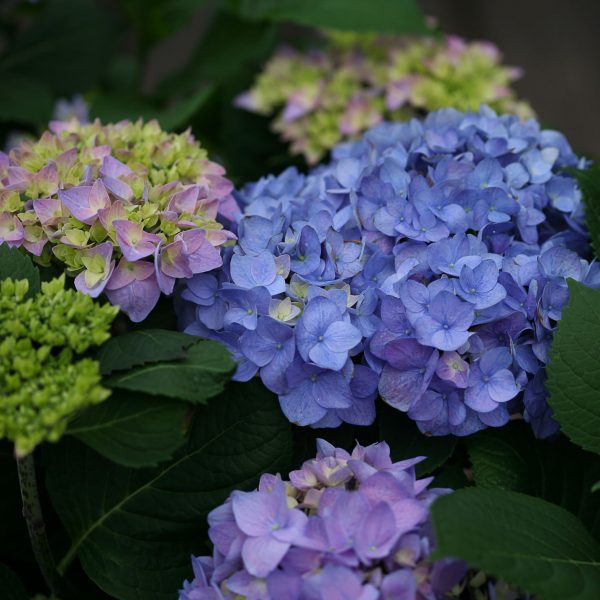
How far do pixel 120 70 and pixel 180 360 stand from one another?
1.18 metres

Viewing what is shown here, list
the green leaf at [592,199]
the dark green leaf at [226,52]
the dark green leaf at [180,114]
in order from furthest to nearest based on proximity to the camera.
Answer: the dark green leaf at [226,52]
the dark green leaf at [180,114]
the green leaf at [592,199]

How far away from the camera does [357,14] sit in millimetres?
1178

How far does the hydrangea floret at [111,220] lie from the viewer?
673mm

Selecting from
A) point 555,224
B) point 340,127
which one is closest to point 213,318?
point 555,224

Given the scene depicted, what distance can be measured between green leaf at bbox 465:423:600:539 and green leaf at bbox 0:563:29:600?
0.39 m

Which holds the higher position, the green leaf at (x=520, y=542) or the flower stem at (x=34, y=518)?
the green leaf at (x=520, y=542)

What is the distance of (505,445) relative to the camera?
73 cm

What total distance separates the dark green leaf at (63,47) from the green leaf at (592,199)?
899 mm

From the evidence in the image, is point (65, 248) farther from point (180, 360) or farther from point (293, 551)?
point (293, 551)

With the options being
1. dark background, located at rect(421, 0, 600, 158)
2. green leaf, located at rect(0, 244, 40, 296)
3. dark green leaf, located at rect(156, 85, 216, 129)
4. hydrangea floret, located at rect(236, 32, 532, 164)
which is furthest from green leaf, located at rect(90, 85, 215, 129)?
dark background, located at rect(421, 0, 600, 158)

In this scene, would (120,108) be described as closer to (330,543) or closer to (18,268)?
(18,268)

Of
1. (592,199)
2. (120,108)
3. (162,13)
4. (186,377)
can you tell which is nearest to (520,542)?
(186,377)

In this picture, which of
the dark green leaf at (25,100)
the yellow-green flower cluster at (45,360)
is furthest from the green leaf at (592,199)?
the dark green leaf at (25,100)

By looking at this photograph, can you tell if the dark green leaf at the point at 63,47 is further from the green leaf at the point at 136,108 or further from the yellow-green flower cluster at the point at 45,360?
the yellow-green flower cluster at the point at 45,360
